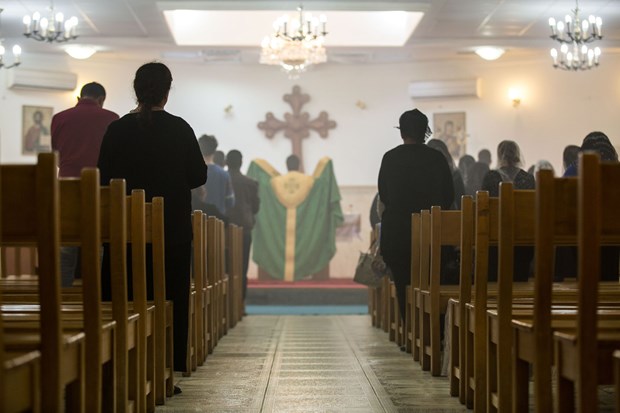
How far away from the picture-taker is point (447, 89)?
54.4 feet

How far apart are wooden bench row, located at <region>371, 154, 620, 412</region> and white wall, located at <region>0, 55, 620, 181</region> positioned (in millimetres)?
11805

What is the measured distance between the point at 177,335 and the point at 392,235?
7.37 ft

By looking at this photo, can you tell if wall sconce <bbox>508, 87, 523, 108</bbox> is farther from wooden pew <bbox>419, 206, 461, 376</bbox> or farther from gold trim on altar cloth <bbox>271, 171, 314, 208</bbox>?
wooden pew <bbox>419, 206, 461, 376</bbox>

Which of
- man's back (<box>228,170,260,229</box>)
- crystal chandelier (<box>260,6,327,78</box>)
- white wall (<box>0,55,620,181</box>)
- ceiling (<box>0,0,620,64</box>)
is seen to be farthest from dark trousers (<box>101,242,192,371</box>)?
white wall (<box>0,55,620,181</box>)

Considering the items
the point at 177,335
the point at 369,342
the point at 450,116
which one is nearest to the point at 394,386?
the point at 177,335

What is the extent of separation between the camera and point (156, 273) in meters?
4.46

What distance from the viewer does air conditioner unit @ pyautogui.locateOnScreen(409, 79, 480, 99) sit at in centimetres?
1658

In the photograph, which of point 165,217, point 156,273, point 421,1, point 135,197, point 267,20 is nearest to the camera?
point 135,197

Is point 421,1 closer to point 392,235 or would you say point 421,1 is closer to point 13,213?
point 392,235

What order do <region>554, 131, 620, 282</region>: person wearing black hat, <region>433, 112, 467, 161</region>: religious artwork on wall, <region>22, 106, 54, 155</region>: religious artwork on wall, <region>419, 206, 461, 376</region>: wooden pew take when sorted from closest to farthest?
<region>419, 206, 461, 376</region>: wooden pew < <region>554, 131, 620, 282</region>: person wearing black hat < <region>22, 106, 54, 155</region>: religious artwork on wall < <region>433, 112, 467, 161</region>: religious artwork on wall

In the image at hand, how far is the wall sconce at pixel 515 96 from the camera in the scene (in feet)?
54.3

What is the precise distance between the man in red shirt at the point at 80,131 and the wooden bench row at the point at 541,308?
3.03 meters

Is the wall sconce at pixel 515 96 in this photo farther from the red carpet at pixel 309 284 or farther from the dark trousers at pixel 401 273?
the dark trousers at pixel 401 273

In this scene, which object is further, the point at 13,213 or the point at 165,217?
the point at 165,217
